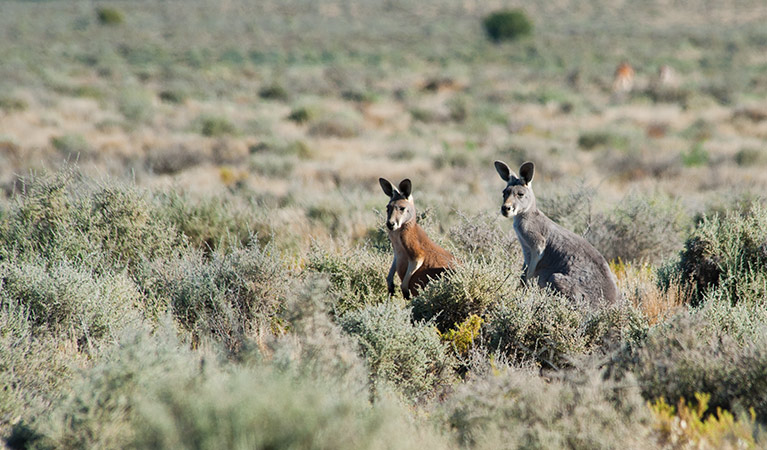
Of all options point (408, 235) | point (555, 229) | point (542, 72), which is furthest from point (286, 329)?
point (542, 72)

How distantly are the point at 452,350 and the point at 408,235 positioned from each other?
3.93 feet

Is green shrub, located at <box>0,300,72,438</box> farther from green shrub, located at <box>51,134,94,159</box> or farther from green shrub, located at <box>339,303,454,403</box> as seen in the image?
green shrub, located at <box>51,134,94,159</box>

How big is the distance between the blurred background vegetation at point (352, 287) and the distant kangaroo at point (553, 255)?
23 cm

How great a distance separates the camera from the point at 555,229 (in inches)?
219

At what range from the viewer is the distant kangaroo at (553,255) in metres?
5.05

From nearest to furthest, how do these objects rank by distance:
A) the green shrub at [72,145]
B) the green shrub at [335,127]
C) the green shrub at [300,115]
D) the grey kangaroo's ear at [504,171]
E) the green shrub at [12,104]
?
the grey kangaroo's ear at [504,171] → the green shrub at [72,145] → the green shrub at [335,127] → the green shrub at [12,104] → the green shrub at [300,115]

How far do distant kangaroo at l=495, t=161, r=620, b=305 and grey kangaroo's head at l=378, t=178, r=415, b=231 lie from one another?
0.83 metres

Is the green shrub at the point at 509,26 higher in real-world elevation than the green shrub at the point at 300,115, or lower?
higher

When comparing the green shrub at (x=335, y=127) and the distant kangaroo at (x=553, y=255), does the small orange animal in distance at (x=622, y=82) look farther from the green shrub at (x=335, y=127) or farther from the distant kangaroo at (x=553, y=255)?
the distant kangaroo at (x=553, y=255)

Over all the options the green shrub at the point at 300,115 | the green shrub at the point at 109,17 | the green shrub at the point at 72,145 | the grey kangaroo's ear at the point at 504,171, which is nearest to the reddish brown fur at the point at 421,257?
the grey kangaroo's ear at the point at 504,171

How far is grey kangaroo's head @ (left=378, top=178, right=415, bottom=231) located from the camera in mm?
5273

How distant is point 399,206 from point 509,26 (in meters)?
54.1

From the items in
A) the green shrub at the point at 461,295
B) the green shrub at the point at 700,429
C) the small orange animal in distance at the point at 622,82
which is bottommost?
the green shrub at the point at 461,295

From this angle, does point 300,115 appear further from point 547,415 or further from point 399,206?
point 547,415
